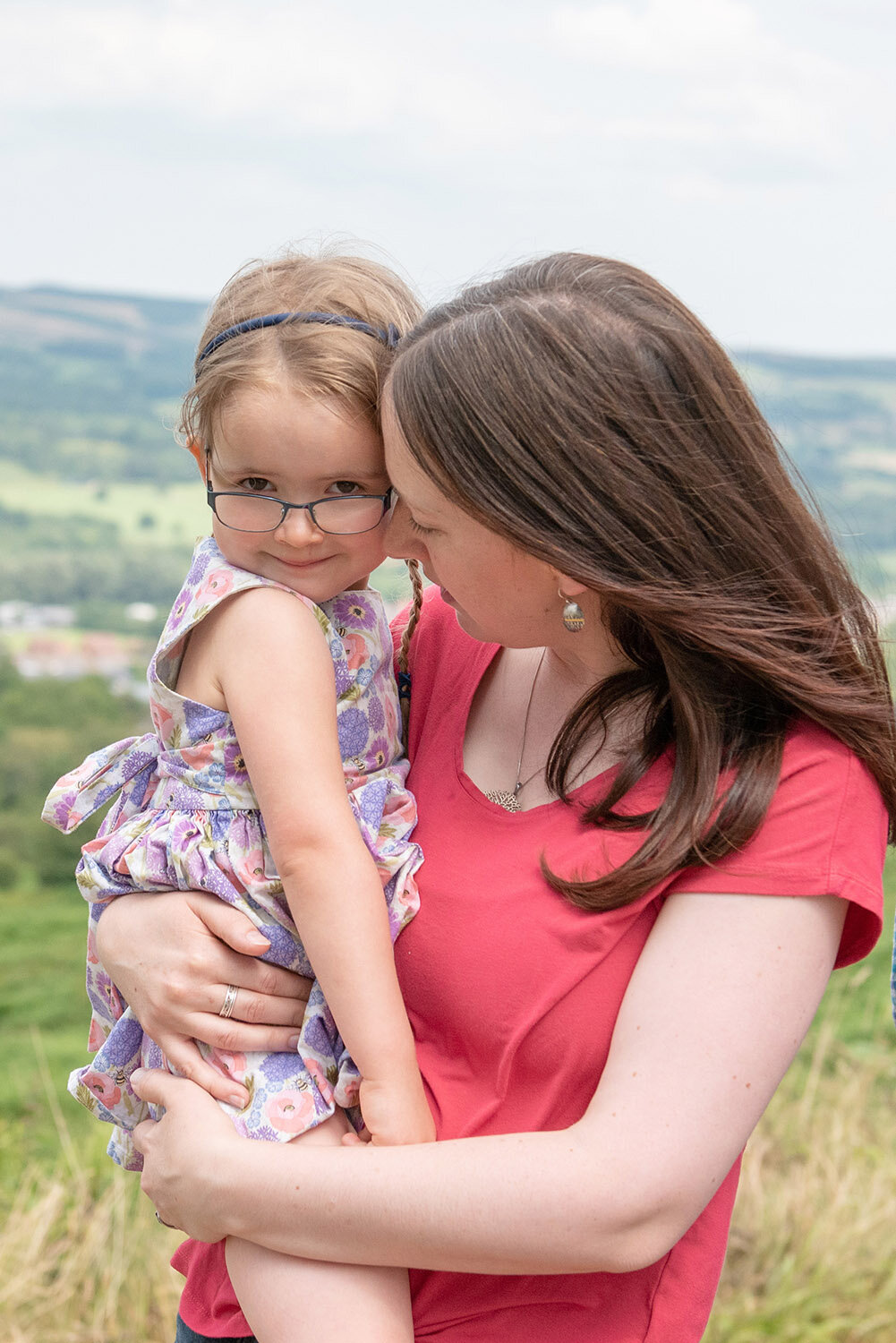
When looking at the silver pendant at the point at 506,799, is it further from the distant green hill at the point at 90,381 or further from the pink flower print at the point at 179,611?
the distant green hill at the point at 90,381

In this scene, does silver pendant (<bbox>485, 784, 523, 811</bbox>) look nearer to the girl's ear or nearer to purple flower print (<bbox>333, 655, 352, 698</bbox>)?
purple flower print (<bbox>333, 655, 352, 698</bbox>)

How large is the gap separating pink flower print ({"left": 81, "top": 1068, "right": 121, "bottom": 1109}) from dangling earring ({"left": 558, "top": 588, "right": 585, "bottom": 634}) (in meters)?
0.87

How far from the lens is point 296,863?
1.37 m

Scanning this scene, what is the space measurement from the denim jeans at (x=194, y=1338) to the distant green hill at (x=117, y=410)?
129 inches

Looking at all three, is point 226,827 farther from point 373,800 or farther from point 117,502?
point 117,502

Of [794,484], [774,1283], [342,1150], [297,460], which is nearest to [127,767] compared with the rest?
[297,460]

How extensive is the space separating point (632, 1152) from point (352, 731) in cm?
64

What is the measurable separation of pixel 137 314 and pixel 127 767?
4.88 meters

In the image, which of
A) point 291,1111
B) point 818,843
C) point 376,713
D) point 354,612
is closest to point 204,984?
point 291,1111

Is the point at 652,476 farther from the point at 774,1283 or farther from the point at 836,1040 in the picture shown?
the point at 836,1040

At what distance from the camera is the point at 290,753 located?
1380 mm

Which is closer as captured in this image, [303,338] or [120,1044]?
[303,338]

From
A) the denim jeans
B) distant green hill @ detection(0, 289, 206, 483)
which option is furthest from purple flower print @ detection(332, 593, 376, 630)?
distant green hill @ detection(0, 289, 206, 483)

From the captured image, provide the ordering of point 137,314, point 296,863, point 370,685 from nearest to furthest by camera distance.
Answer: point 296,863
point 370,685
point 137,314
